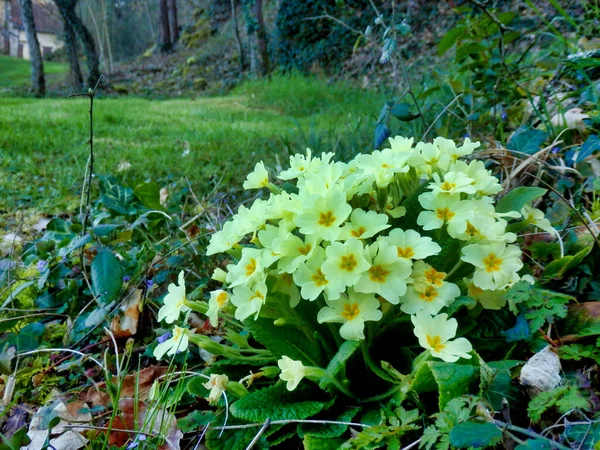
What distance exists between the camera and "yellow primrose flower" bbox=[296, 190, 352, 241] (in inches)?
37.9

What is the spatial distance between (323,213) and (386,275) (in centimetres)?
17

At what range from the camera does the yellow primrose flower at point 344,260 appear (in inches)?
35.7

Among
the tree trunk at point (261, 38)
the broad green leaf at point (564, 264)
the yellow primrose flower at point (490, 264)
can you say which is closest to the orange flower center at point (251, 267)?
the yellow primrose flower at point (490, 264)

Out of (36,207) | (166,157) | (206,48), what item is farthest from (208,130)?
(206,48)

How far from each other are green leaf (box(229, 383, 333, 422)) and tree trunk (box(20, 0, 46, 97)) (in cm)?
1186

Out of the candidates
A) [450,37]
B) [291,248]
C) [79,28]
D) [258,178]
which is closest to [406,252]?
[291,248]

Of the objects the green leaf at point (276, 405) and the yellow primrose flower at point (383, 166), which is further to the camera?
the yellow primrose flower at point (383, 166)

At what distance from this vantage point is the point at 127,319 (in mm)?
1542

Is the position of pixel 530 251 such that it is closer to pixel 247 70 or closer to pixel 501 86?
pixel 501 86

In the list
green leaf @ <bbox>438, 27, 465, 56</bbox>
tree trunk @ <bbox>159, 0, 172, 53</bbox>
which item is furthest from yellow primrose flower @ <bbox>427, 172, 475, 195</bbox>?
tree trunk @ <bbox>159, 0, 172, 53</bbox>

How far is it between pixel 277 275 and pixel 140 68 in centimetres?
1713

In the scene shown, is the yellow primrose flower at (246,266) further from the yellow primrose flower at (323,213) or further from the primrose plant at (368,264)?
the yellow primrose flower at (323,213)

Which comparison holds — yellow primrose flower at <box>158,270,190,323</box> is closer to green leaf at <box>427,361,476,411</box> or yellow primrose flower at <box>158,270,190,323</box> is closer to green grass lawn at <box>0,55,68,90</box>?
green leaf at <box>427,361,476,411</box>

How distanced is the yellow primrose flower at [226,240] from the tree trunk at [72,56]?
Answer: 12982mm
